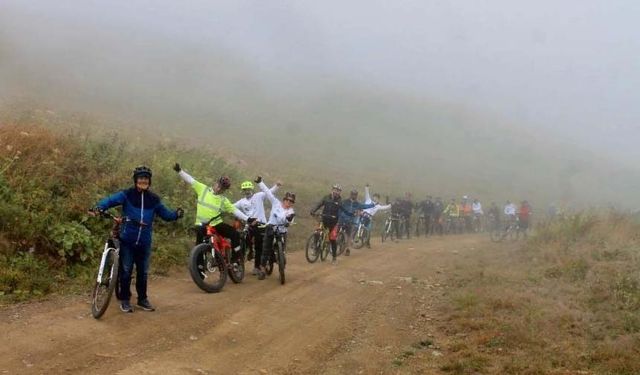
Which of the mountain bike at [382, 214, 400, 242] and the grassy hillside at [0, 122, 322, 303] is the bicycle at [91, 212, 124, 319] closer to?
the grassy hillside at [0, 122, 322, 303]

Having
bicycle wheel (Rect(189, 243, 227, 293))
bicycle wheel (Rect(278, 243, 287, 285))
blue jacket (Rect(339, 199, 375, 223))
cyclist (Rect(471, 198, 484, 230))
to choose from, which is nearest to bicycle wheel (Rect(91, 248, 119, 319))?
bicycle wheel (Rect(189, 243, 227, 293))

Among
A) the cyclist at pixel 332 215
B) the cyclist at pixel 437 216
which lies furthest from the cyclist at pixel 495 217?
the cyclist at pixel 332 215

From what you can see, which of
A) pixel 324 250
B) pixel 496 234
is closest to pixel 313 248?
pixel 324 250

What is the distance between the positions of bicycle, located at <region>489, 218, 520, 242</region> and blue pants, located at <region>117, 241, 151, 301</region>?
21731mm

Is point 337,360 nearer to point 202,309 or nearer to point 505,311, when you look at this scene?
point 202,309

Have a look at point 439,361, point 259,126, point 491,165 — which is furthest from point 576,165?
point 439,361

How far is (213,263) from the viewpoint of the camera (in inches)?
439

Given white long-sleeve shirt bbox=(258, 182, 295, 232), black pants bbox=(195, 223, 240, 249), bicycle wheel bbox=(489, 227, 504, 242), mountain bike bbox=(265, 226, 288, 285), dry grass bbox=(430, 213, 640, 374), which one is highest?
white long-sleeve shirt bbox=(258, 182, 295, 232)

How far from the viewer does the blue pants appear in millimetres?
8656

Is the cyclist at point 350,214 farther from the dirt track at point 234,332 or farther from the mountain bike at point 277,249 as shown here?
the dirt track at point 234,332

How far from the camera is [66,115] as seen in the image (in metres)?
32.0

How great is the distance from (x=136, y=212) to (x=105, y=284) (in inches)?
45.7

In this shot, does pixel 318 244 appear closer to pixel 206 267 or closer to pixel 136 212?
pixel 206 267

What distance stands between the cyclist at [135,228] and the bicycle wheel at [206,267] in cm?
162
